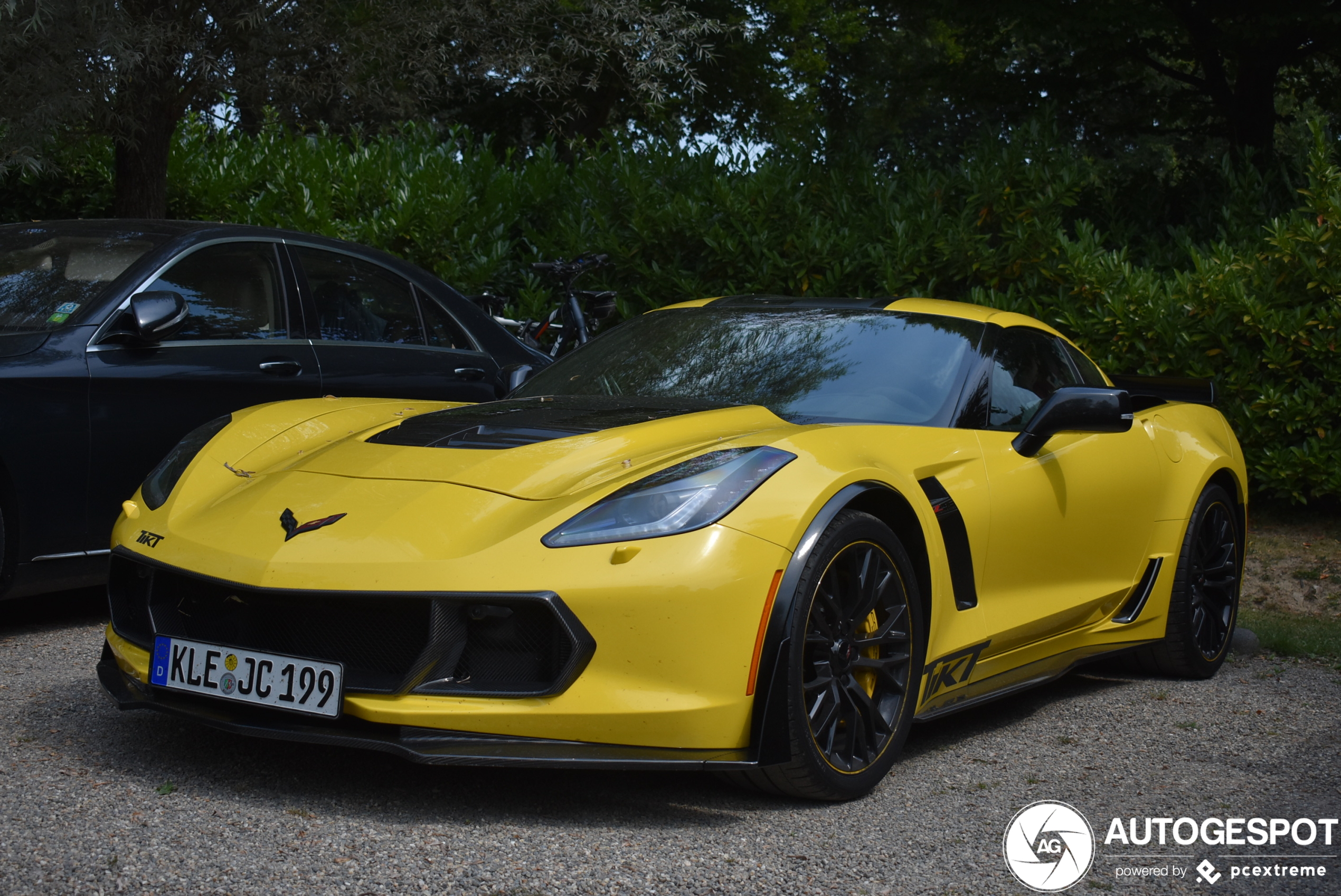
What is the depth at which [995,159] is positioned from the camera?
28.8 ft

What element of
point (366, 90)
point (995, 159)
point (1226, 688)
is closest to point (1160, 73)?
point (995, 159)

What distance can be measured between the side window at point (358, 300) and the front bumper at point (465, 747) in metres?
2.97

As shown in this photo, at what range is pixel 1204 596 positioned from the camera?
5133 millimetres

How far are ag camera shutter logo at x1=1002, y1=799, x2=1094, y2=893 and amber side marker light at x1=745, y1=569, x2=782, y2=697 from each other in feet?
2.24

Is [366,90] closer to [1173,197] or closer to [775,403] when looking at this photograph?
[1173,197]

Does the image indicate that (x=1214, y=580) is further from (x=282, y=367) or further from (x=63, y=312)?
(x=63, y=312)

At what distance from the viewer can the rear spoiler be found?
5512mm

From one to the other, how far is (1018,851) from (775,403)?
4.99 feet

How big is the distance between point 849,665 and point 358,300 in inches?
134

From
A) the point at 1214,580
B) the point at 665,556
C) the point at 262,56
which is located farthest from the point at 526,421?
the point at 262,56

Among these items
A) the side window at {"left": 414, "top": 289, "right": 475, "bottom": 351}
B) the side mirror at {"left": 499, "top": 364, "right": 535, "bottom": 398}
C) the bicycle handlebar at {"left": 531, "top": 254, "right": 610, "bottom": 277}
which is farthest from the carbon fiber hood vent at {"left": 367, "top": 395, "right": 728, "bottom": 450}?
the bicycle handlebar at {"left": 531, "top": 254, "right": 610, "bottom": 277}

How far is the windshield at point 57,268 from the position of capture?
16.4 ft

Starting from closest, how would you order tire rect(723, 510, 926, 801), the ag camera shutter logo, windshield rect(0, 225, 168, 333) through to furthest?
the ag camera shutter logo
tire rect(723, 510, 926, 801)
windshield rect(0, 225, 168, 333)

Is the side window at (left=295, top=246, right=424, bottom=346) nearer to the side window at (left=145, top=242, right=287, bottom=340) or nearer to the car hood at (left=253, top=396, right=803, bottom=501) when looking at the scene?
the side window at (left=145, top=242, right=287, bottom=340)
